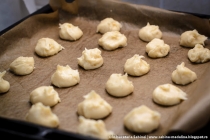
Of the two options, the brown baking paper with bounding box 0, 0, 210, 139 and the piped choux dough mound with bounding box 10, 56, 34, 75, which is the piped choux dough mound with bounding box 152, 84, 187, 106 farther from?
the piped choux dough mound with bounding box 10, 56, 34, 75

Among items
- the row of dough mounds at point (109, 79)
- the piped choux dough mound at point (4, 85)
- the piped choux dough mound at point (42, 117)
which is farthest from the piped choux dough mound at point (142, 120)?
the piped choux dough mound at point (4, 85)

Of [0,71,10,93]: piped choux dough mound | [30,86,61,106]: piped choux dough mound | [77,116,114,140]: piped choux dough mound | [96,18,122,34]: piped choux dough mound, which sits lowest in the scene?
[0,71,10,93]: piped choux dough mound

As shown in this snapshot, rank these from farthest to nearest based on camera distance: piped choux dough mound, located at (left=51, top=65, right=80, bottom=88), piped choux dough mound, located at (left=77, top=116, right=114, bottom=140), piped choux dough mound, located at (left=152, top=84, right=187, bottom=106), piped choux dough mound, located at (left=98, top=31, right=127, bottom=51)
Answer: piped choux dough mound, located at (left=98, top=31, right=127, bottom=51), piped choux dough mound, located at (left=51, top=65, right=80, bottom=88), piped choux dough mound, located at (left=152, top=84, right=187, bottom=106), piped choux dough mound, located at (left=77, top=116, right=114, bottom=140)

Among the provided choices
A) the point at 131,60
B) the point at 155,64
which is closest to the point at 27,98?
the point at 131,60

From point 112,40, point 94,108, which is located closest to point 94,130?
point 94,108

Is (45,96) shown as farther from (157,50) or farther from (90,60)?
(157,50)

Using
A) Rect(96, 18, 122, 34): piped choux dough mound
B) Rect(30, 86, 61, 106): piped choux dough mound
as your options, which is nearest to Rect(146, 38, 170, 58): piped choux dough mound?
Rect(96, 18, 122, 34): piped choux dough mound

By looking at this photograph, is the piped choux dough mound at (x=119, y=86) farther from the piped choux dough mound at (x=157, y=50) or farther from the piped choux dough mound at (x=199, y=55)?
the piped choux dough mound at (x=199, y=55)
